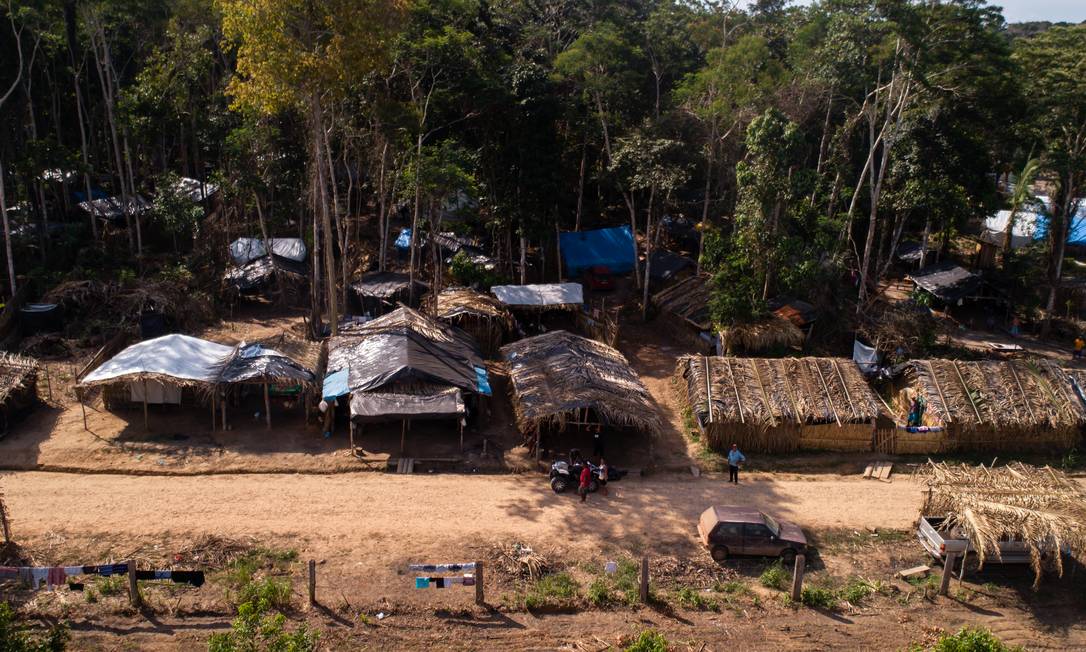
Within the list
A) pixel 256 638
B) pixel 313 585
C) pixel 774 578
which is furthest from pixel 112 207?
pixel 774 578

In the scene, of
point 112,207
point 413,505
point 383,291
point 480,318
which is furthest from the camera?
point 112,207

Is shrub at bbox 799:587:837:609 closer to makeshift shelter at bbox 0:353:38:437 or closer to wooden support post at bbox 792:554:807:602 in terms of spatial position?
wooden support post at bbox 792:554:807:602

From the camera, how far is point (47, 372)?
73.8 feet

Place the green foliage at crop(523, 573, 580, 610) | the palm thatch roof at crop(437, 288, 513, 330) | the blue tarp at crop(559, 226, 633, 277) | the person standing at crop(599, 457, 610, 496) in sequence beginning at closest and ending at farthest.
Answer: the green foliage at crop(523, 573, 580, 610) < the person standing at crop(599, 457, 610, 496) < the palm thatch roof at crop(437, 288, 513, 330) < the blue tarp at crop(559, 226, 633, 277)

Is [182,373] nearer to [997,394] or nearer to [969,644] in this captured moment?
[969,644]

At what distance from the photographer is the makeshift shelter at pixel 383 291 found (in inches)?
1126

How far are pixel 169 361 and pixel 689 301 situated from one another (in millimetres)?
16967

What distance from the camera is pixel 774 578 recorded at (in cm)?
1579

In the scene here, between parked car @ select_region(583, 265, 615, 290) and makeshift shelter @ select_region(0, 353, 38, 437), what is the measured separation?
19302mm

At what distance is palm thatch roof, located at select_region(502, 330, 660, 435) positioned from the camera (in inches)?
785

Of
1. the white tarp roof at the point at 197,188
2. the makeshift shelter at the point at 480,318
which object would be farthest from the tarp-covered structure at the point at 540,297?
the white tarp roof at the point at 197,188

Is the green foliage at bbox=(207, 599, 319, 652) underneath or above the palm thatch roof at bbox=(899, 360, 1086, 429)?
underneath

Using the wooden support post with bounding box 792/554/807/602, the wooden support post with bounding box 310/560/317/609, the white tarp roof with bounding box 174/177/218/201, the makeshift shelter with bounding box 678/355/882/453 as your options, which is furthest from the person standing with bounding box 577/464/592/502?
the white tarp roof with bounding box 174/177/218/201

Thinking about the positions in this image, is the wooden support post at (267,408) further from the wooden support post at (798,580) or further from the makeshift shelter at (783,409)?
the wooden support post at (798,580)
